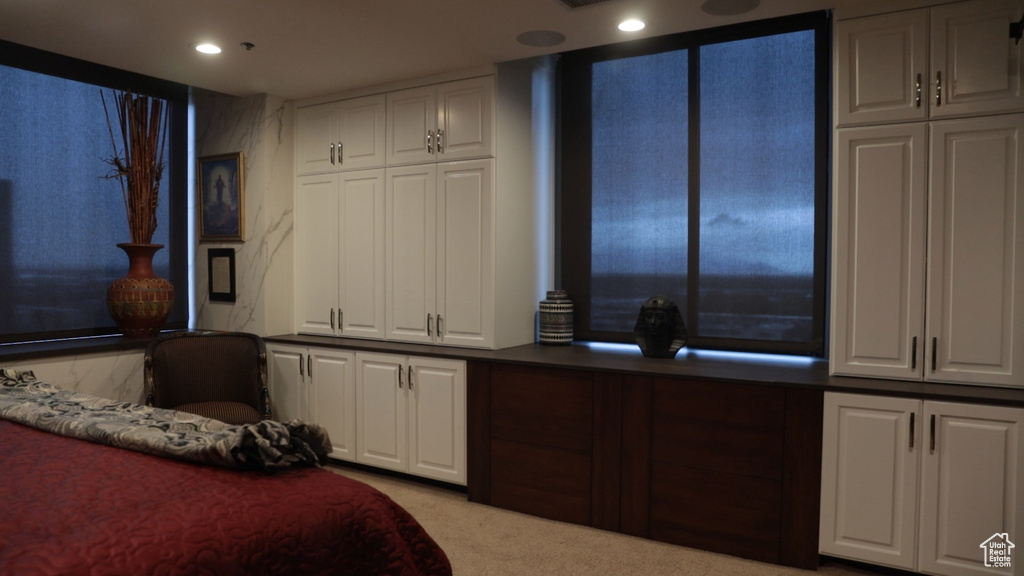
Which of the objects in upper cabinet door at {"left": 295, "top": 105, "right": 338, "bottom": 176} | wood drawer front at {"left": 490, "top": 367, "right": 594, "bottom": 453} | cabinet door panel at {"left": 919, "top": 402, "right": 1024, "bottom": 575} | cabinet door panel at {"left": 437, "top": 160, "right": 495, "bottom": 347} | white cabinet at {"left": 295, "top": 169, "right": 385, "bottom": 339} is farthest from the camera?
upper cabinet door at {"left": 295, "top": 105, "right": 338, "bottom": 176}

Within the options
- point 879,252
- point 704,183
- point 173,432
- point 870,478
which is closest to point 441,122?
point 704,183

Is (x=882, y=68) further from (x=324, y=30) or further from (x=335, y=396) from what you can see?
(x=335, y=396)

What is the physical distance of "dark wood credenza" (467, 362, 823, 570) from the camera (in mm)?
2812

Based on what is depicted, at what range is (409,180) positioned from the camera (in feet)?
13.1

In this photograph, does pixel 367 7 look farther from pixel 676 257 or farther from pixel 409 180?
pixel 676 257

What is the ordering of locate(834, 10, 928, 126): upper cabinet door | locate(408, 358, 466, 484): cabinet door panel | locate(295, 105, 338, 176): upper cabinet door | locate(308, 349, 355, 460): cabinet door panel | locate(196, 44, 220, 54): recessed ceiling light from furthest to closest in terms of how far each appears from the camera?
locate(295, 105, 338, 176): upper cabinet door
locate(308, 349, 355, 460): cabinet door panel
locate(408, 358, 466, 484): cabinet door panel
locate(196, 44, 220, 54): recessed ceiling light
locate(834, 10, 928, 126): upper cabinet door

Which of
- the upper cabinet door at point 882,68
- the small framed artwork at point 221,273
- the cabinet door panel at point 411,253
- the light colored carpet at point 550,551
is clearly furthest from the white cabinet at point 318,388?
the upper cabinet door at point 882,68

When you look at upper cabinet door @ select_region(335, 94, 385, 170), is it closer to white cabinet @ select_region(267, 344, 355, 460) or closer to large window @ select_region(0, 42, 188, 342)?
white cabinet @ select_region(267, 344, 355, 460)

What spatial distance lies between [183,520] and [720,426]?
222 centimetres

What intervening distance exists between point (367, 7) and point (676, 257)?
2096 millimetres

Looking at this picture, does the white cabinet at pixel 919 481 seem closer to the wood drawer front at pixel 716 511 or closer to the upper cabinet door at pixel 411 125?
the wood drawer front at pixel 716 511

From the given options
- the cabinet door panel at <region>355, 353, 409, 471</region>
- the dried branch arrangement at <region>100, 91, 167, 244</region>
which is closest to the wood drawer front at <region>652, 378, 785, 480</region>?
the cabinet door panel at <region>355, 353, 409, 471</region>

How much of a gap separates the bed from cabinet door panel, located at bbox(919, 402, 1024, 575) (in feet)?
6.48

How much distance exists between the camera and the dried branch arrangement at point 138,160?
4152 millimetres
